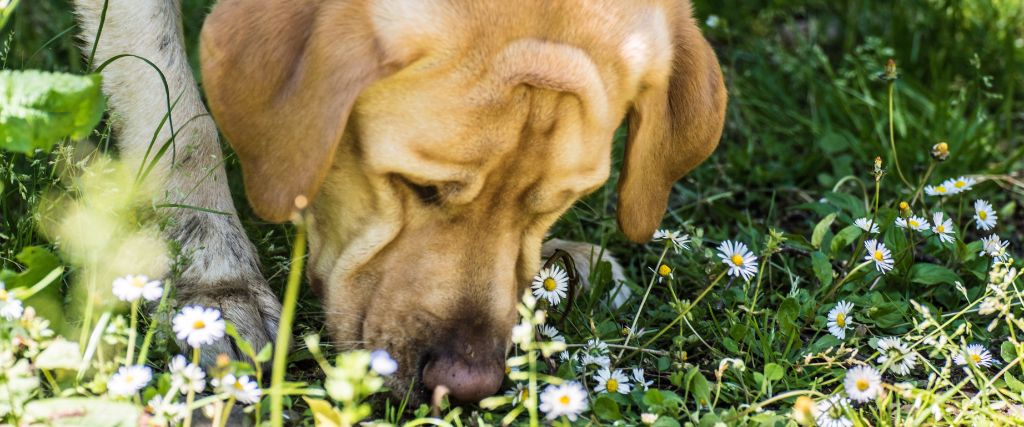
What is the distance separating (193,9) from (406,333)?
3.01m

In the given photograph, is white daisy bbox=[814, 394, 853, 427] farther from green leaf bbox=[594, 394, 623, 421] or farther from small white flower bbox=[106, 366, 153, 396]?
small white flower bbox=[106, 366, 153, 396]

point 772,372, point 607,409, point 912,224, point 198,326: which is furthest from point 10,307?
point 912,224

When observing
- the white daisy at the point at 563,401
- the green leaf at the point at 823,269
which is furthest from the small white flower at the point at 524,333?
the green leaf at the point at 823,269

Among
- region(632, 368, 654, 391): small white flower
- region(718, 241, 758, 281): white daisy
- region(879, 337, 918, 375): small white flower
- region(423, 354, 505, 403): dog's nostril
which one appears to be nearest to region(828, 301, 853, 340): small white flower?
region(879, 337, 918, 375): small white flower

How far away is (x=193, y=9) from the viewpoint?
5.42m

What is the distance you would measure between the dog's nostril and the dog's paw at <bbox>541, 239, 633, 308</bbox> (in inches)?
34.9

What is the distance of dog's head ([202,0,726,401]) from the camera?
9.53 ft

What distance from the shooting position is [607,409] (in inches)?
111

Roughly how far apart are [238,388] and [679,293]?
1.78 meters

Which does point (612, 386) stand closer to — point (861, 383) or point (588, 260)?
point (861, 383)

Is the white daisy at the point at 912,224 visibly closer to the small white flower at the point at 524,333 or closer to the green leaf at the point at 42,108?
the small white flower at the point at 524,333

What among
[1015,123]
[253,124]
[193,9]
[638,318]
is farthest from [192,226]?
[1015,123]

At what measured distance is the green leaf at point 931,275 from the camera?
12.0 ft

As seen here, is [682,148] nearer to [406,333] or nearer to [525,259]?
[525,259]
